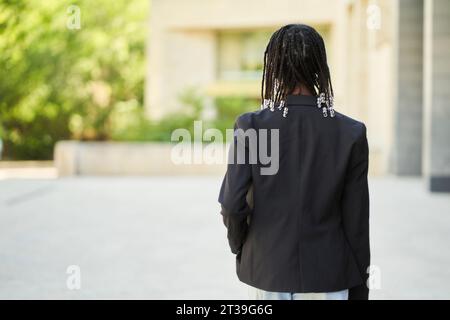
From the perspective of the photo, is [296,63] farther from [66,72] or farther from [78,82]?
[78,82]

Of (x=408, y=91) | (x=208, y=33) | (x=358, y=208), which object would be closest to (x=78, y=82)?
(x=208, y=33)

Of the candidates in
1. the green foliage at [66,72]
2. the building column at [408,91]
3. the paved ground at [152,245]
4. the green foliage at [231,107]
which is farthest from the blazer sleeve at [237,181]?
the green foliage at [231,107]

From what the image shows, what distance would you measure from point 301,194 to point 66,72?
3301 cm

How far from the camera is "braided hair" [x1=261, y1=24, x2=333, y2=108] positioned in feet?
8.16

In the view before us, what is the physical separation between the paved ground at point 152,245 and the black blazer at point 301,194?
3.07m

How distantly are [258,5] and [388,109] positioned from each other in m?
13.1

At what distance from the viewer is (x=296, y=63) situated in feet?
8.18

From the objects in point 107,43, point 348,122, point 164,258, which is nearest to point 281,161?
point 348,122

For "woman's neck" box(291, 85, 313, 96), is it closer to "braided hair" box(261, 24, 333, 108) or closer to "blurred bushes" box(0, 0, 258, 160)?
"braided hair" box(261, 24, 333, 108)

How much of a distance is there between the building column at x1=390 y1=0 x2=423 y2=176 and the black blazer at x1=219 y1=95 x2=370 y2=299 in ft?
56.9

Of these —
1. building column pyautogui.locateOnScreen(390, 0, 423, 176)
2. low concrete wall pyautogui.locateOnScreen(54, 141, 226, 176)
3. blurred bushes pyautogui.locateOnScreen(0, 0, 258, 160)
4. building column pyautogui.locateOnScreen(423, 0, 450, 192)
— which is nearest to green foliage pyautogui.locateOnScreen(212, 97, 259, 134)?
blurred bushes pyautogui.locateOnScreen(0, 0, 258, 160)

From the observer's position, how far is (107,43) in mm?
37875

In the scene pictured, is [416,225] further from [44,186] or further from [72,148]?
[72,148]

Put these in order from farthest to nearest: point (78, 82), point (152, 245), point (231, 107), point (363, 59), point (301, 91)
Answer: point (78, 82) < point (231, 107) < point (363, 59) < point (152, 245) < point (301, 91)
